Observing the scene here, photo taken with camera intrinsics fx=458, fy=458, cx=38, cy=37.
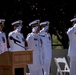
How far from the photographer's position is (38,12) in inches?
810

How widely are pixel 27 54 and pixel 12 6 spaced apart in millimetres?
9887

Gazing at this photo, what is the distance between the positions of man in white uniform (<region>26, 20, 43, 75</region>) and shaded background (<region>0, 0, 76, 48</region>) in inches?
228

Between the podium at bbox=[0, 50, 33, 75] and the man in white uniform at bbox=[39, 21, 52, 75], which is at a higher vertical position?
the man in white uniform at bbox=[39, 21, 52, 75]

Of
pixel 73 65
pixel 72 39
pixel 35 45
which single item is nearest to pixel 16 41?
pixel 35 45

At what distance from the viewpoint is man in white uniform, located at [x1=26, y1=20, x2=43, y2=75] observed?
1405 cm

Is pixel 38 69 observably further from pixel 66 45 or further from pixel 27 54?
pixel 66 45

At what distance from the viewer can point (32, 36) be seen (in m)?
14.0

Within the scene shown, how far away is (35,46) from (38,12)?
21.2ft

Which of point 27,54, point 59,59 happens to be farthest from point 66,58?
point 27,54

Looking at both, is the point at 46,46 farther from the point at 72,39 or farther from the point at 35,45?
the point at 72,39

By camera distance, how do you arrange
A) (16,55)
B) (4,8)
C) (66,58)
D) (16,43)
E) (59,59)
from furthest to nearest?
(4,8) → (66,58) → (59,59) → (16,43) → (16,55)

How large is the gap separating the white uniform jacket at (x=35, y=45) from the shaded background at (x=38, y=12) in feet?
19.0

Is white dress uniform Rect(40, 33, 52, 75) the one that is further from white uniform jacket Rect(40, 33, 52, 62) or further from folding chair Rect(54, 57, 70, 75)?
folding chair Rect(54, 57, 70, 75)

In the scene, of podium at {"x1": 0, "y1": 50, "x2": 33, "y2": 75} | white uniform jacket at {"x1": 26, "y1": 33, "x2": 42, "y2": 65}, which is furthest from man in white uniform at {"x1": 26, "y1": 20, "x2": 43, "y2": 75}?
Answer: podium at {"x1": 0, "y1": 50, "x2": 33, "y2": 75}
